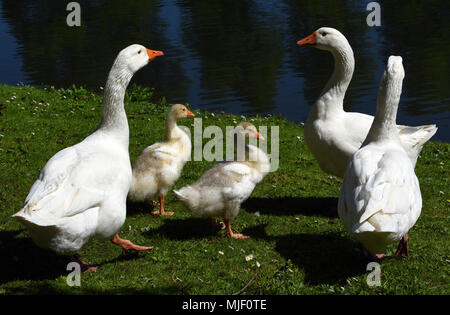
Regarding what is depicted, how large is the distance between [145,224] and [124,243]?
3.93 feet

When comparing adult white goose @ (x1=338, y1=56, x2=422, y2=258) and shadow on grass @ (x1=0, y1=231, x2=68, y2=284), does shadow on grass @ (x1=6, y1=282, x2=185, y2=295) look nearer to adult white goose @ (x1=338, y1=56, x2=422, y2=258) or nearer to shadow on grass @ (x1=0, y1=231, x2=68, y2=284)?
shadow on grass @ (x1=0, y1=231, x2=68, y2=284)

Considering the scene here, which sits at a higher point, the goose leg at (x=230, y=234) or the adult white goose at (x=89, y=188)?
the adult white goose at (x=89, y=188)

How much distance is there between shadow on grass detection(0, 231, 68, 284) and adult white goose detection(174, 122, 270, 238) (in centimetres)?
176

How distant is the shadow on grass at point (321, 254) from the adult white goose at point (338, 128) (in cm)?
143

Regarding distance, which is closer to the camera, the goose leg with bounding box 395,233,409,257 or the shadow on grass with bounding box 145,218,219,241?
the goose leg with bounding box 395,233,409,257

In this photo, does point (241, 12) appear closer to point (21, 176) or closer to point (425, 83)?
point (425, 83)

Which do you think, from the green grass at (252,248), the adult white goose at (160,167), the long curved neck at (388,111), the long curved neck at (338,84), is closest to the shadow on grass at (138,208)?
the green grass at (252,248)

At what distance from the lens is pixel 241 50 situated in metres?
24.7

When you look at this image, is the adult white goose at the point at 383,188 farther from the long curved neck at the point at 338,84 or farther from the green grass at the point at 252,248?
the long curved neck at the point at 338,84

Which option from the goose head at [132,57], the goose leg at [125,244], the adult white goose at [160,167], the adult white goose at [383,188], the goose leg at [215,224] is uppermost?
the goose head at [132,57]

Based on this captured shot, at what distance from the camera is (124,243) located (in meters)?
6.49

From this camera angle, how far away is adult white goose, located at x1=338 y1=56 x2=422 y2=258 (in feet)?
18.0

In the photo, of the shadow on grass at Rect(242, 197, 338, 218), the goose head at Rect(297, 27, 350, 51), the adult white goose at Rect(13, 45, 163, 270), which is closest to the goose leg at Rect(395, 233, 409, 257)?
the shadow on grass at Rect(242, 197, 338, 218)

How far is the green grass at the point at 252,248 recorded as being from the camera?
233 inches
